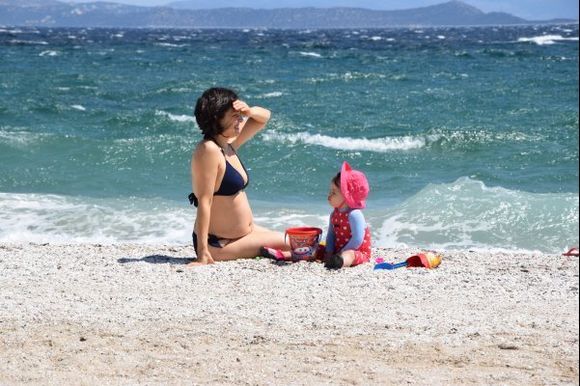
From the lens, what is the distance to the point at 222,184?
702cm

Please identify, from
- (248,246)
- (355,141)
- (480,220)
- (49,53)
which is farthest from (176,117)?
(49,53)

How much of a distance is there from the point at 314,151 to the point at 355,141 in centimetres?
160

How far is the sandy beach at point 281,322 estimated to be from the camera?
4.73 m

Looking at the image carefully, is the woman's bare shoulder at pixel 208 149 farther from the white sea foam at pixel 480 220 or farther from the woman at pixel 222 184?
the white sea foam at pixel 480 220

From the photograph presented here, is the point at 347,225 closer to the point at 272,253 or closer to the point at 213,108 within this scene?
the point at 272,253

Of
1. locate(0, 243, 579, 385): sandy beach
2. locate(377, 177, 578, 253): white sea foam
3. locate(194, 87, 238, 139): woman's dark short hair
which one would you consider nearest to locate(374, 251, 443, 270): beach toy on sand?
locate(0, 243, 579, 385): sandy beach

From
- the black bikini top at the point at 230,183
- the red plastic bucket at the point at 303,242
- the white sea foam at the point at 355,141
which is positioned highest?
the black bikini top at the point at 230,183

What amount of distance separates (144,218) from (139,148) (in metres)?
5.39

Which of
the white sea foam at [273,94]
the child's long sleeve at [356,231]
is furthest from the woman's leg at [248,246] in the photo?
the white sea foam at [273,94]

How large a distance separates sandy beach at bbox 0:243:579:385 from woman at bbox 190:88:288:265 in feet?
0.71

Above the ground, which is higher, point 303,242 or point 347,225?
point 347,225

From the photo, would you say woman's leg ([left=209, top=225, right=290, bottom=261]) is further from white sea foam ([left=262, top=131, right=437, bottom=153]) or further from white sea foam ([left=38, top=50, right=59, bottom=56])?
white sea foam ([left=38, top=50, right=59, bottom=56])

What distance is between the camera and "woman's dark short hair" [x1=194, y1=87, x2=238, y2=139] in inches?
270

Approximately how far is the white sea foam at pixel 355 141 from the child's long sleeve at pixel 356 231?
9.12 metres
